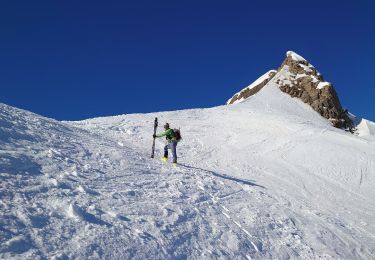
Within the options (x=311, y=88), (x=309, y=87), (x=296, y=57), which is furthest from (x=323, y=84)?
(x=296, y=57)

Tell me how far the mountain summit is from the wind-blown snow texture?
2659cm

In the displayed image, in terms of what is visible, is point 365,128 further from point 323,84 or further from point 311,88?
point 311,88

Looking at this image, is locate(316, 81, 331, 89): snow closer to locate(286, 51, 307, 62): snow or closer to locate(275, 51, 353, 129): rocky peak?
locate(275, 51, 353, 129): rocky peak

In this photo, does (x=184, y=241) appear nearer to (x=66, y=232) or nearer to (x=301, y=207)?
(x=66, y=232)

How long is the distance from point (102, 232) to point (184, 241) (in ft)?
7.50

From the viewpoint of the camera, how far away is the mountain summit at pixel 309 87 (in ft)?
165

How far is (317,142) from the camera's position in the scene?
2742 centimetres

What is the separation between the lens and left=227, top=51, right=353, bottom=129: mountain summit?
50406mm

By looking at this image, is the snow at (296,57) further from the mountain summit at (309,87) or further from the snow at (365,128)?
the snow at (365,128)

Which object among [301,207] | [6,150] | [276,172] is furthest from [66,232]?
[276,172]

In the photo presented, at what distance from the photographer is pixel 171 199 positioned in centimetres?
1267

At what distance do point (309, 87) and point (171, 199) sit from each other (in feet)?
150

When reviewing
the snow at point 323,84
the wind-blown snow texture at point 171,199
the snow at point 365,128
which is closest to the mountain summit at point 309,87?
the snow at point 323,84

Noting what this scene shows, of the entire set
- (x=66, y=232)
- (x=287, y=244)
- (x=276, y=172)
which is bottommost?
(x=287, y=244)
